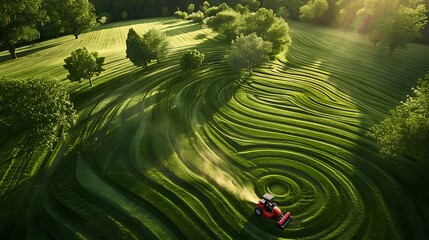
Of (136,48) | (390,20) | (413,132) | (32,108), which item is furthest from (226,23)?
(413,132)

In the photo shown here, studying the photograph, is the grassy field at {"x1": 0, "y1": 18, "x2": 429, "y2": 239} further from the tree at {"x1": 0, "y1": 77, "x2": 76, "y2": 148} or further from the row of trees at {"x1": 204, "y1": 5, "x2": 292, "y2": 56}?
the row of trees at {"x1": 204, "y1": 5, "x2": 292, "y2": 56}

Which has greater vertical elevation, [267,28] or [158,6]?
[158,6]

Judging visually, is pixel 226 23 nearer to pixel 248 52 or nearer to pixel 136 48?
pixel 248 52

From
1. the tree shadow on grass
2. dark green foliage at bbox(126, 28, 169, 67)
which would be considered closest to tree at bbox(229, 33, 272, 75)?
dark green foliage at bbox(126, 28, 169, 67)

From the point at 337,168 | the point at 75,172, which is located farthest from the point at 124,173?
the point at 337,168

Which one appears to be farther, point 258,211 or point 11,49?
point 11,49

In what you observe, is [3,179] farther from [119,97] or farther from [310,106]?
[310,106]
